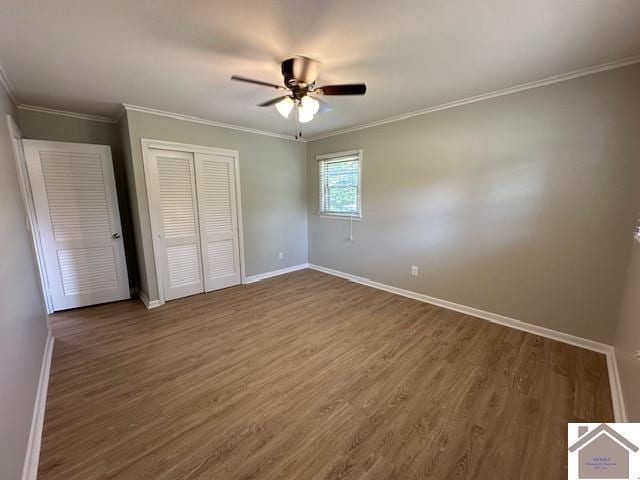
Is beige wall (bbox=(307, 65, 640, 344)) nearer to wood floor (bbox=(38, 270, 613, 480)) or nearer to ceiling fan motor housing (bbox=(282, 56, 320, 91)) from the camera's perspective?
wood floor (bbox=(38, 270, 613, 480))

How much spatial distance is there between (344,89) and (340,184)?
2498 mm

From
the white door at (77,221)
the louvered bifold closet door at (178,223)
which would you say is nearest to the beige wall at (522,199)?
the louvered bifold closet door at (178,223)

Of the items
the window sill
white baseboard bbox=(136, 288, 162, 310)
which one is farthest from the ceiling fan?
white baseboard bbox=(136, 288, 162, 310)

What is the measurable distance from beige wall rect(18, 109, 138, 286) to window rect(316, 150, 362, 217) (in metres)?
3.06

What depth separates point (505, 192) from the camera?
2.78m

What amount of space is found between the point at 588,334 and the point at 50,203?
6046 millimetres

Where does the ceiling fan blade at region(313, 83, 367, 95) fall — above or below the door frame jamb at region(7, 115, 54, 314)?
above

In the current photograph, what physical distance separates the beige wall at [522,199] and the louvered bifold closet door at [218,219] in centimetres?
224

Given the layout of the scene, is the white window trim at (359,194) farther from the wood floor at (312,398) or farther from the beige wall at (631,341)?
the beige wall at (631,341)

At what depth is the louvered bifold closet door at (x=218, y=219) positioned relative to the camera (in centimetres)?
382

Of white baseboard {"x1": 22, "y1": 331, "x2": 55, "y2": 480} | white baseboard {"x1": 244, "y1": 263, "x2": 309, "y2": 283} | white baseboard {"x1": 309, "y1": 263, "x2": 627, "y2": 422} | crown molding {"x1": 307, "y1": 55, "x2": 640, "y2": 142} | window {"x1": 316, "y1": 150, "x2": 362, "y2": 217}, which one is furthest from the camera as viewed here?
white baseboard {"x1": 244, "y1": 263, "x2": 309, "y2": 283}

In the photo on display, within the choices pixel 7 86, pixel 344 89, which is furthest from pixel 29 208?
pixel 344 89

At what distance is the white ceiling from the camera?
1495mm

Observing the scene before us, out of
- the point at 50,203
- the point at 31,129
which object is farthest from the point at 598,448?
the point at 31,129
